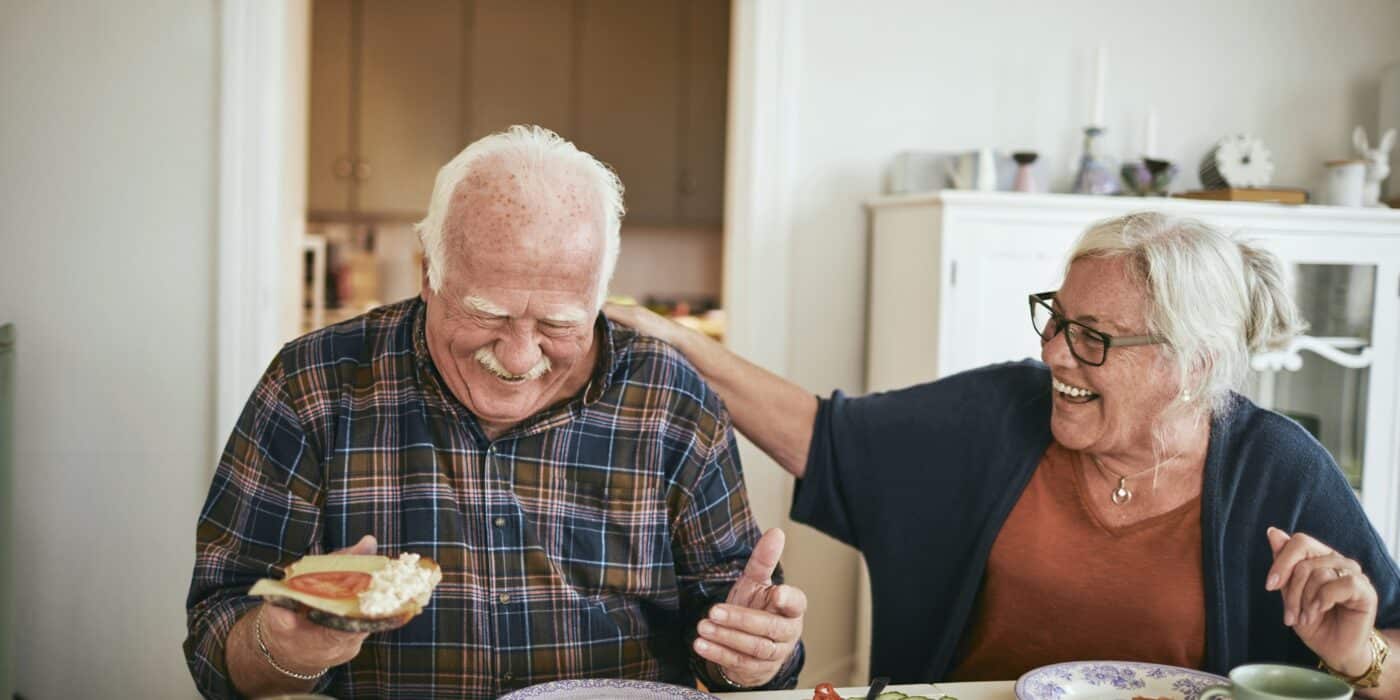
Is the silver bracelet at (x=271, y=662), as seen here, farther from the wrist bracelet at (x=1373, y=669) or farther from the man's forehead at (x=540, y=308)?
the wrist bracelet at (x=1373, y=669)

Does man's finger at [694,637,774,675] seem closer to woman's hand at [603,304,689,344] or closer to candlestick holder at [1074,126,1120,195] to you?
woman's hand at [603,304,689,344]

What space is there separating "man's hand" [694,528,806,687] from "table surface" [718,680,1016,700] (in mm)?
32

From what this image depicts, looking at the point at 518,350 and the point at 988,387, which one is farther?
the point at 988,387

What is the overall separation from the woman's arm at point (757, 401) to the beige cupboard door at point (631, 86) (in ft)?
10.2

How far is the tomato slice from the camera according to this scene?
1106mm

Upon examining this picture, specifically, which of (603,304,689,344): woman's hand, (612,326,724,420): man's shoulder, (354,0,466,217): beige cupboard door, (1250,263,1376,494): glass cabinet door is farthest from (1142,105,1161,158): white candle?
(354,0,466,217): beige cupboard door

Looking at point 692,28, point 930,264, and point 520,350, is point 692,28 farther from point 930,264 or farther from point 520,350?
point 520,350

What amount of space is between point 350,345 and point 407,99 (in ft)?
11.3

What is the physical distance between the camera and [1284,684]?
46.9 inches

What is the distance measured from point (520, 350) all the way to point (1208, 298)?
94cm

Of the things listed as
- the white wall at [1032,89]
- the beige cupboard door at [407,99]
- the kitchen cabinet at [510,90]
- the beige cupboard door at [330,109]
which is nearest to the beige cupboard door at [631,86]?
the kitchen cabinet at [510,90]

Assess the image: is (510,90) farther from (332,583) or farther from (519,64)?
(332,583)

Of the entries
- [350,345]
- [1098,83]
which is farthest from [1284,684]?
[1098,83]

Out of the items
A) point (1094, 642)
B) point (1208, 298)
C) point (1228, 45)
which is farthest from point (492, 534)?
point (1228, 45)
